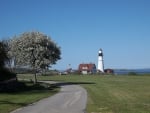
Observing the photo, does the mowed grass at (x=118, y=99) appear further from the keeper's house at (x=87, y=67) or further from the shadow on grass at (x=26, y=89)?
the keeper's house at (x=87, y=67)

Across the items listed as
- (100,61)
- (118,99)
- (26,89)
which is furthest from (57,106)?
(100,61)

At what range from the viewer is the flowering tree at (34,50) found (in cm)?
6662

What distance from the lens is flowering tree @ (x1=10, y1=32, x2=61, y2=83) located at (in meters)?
66.6

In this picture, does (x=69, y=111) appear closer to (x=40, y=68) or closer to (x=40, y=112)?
(x=40, y=112)

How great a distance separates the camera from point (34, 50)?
6662cm

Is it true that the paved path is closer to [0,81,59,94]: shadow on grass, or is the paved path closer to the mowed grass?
the mowed grass

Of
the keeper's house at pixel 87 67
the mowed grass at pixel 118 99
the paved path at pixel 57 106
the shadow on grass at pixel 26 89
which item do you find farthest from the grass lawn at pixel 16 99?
the keeper's house at pixel 87 67

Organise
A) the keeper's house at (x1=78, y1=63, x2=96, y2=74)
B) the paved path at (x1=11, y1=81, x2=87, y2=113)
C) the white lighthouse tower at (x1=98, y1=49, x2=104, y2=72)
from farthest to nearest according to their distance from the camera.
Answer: the keeper's house at (x1=78, y1=63, x2=96, y2=74) → the white lighthouse tower at (x1=98, y1=49, x2=104, y2=72) → the paved path at (x1=11, y1=81, x2=87, y2=113)

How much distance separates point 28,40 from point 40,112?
46.8 m

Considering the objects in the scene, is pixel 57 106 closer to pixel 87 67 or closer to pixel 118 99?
pixel 118 99

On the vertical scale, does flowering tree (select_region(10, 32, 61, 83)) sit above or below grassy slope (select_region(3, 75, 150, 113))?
above

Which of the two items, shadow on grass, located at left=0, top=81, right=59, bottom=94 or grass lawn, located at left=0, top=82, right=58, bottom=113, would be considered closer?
grass lawn, located at left=0, top=82, right=58, bottom=113

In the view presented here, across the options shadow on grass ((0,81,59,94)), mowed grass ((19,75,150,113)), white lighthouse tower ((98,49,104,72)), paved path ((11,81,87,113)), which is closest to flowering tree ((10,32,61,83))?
shadow on grass ((0,81,59,94))

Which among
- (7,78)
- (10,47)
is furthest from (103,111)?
(10,47)
